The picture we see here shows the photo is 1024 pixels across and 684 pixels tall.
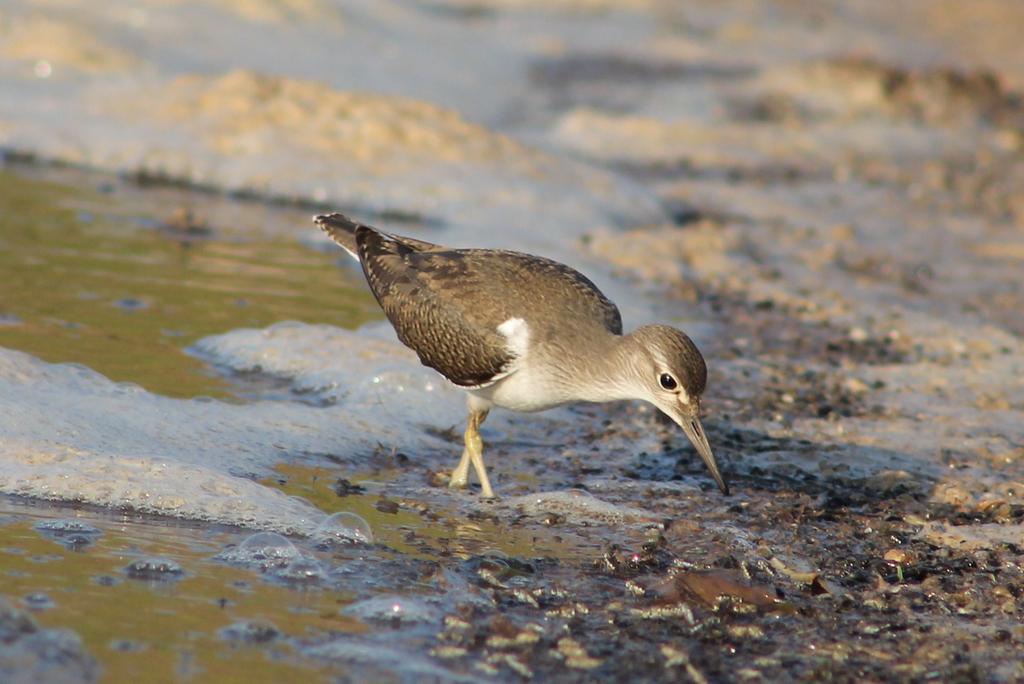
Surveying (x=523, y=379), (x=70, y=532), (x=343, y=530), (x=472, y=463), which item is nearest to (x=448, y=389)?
(x=472, y=463)

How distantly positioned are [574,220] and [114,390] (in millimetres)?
5130

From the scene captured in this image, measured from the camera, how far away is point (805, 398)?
773 cm

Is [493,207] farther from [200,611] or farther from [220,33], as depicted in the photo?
[200,611]

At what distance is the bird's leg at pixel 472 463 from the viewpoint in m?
6.19

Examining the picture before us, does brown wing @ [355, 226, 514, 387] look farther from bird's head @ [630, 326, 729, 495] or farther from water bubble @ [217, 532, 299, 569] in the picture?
water bubble @ [217, 532, 299, 569]

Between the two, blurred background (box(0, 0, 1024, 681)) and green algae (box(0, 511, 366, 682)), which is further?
blurred background (box(0, 0, 1024, 681))

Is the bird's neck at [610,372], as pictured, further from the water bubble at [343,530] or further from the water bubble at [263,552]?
the water bubble at [263,552]

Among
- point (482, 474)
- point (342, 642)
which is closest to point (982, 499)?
point (482, 474)

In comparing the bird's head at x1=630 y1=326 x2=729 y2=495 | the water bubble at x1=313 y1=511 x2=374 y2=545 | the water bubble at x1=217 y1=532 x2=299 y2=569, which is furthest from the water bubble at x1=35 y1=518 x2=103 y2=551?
the bird's head at x1=630 y1=326 x2=729 y2=495

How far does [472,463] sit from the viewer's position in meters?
6.38

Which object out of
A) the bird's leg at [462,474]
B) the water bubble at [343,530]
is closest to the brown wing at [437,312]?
the bird's leg at [462,474]

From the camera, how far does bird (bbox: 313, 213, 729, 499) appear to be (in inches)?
243

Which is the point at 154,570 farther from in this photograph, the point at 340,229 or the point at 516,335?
the point at 340,229

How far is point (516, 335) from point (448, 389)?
132cm
